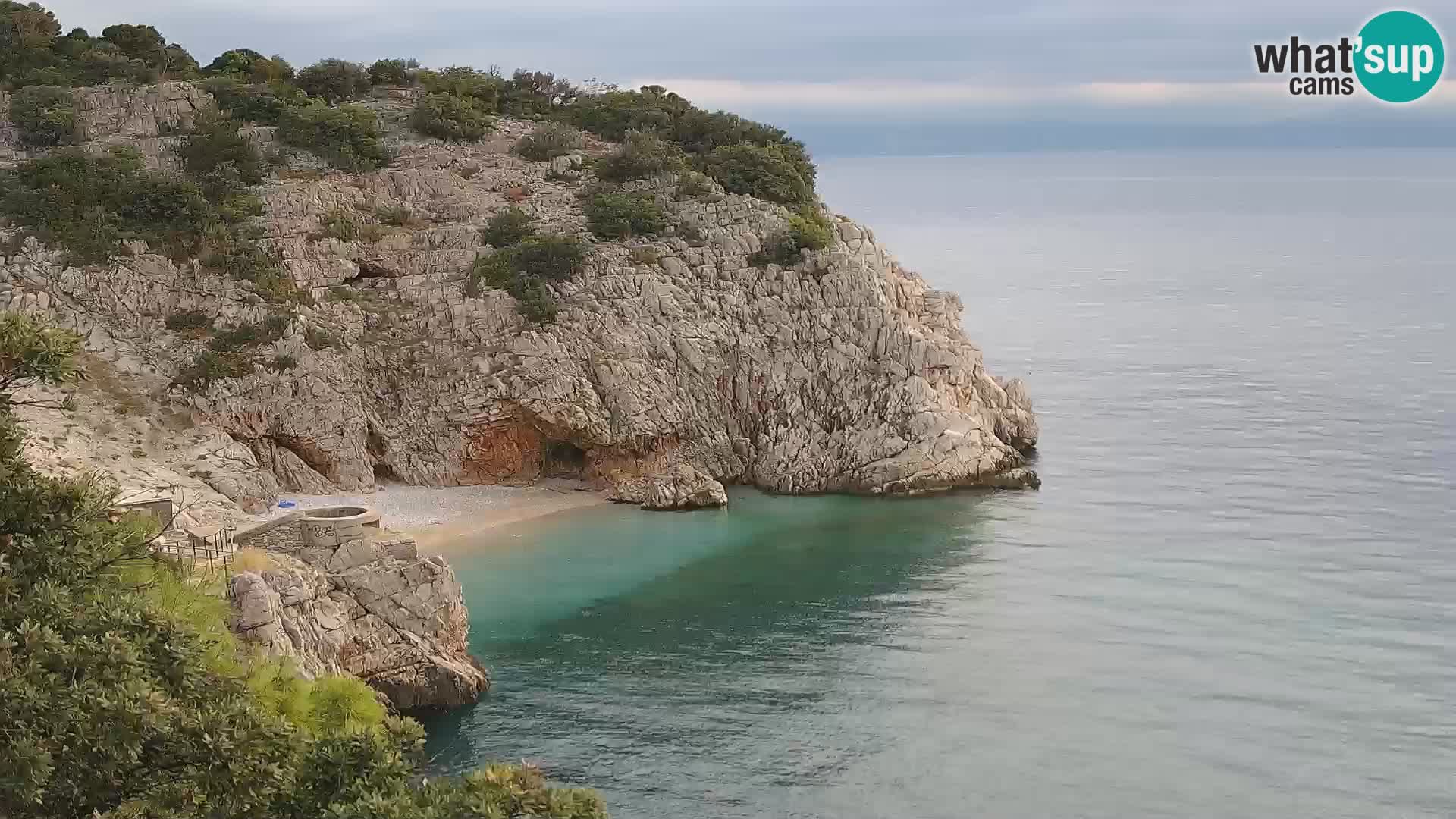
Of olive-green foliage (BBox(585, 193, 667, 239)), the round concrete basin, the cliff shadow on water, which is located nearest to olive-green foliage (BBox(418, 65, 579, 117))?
olive-green foliage (BBox(585, 193, 667, 239))

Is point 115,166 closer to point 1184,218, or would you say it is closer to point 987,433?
point 987,433

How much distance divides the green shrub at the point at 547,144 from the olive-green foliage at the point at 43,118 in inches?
601

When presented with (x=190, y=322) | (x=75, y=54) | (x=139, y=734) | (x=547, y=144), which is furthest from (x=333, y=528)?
(x=75, y=54)

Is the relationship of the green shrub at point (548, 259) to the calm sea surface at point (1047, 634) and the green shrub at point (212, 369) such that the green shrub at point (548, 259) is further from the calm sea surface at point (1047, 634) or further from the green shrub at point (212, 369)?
the green shrub at point (212, 369)

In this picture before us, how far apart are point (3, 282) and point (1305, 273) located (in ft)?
302

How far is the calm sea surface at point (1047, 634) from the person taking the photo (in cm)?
2608

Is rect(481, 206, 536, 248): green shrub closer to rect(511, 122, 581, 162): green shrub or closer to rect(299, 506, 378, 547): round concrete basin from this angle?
rect(511, 122, 581, 162): green shrub

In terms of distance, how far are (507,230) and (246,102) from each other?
11601 mm

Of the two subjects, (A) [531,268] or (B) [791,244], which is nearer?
(A) [531,268]

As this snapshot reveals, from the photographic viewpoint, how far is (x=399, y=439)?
46.7 metres

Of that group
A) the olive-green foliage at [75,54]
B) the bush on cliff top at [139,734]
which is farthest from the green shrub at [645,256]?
the bush on cliff top at [139,734]

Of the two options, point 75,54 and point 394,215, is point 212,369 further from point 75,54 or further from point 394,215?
point 75,54

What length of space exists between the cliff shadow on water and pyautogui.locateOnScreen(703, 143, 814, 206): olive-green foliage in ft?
41.1

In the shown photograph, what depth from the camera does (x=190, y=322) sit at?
46.6 metres
